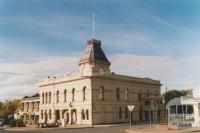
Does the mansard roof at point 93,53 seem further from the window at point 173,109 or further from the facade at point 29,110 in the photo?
the window at point 173,109

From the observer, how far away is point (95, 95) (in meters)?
54.0

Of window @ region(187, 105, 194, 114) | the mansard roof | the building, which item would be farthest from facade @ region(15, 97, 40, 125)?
window @ region(187, 105, 194, 114)

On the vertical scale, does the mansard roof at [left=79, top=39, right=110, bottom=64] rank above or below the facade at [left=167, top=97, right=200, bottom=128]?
above

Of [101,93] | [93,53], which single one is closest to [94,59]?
[93,53]

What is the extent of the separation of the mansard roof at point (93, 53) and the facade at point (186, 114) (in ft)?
75.8

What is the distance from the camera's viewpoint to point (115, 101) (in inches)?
2269

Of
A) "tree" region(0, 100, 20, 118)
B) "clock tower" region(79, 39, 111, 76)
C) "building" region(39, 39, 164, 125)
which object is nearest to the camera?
"building" region(39, 39, 164, 125)

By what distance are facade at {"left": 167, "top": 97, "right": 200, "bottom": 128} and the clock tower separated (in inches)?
775

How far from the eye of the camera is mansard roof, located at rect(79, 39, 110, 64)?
60375mm

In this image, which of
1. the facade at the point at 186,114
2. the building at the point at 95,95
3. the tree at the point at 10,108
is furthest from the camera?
the tree at the point at 10,108

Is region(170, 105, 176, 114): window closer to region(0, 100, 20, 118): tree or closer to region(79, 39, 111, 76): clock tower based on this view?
region(79, 39, 111, 76): clock tower

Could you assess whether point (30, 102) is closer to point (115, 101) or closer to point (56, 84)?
point (56, 84)

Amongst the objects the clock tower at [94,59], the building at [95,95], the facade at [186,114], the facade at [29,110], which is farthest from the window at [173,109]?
the facade at [29,110]

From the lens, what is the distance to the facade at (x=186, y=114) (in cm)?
3809
